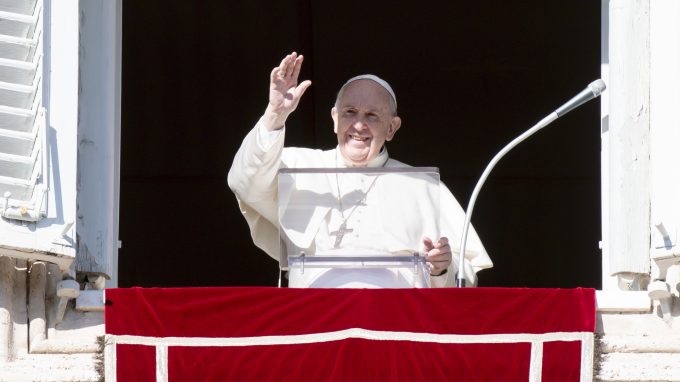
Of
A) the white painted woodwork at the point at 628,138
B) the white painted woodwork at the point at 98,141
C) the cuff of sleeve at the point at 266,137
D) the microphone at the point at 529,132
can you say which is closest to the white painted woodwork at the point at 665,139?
the white painted woodwork at the point at 628,138

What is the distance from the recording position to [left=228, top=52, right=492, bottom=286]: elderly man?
5812 millimetres

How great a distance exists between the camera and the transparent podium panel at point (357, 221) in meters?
5.76

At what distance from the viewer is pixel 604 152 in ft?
20.1

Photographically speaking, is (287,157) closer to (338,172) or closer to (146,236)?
(338,172)

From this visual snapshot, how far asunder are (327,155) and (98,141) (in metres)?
0.83

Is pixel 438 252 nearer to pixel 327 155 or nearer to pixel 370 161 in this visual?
pixel 370 161

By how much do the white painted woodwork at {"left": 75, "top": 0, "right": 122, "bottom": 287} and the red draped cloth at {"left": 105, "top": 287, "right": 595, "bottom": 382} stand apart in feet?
1.11

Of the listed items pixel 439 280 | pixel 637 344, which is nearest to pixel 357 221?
pixel 439 280

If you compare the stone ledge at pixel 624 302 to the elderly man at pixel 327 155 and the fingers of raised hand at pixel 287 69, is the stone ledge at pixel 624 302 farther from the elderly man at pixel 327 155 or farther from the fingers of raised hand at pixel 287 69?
the fingers of raised hand at pixel 287 69

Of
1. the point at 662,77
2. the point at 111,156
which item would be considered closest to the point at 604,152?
the point at 662,77

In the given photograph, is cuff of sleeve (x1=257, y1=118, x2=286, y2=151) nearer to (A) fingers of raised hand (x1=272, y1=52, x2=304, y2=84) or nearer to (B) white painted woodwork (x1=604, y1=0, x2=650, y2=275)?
(A) fingers of raised hand (x1=272, y1=52, x2=304, y2=84)

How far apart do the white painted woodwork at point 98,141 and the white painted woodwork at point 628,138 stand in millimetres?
1444

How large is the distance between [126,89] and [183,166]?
69 cm

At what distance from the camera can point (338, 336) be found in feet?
18.0
